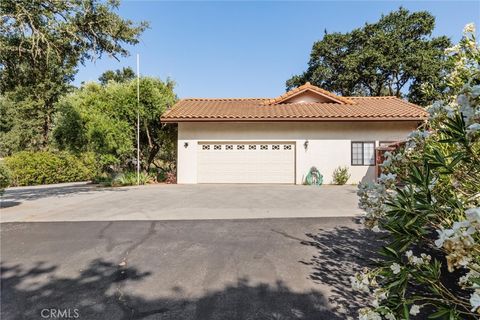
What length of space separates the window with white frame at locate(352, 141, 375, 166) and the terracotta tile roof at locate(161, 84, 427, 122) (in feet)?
4.33

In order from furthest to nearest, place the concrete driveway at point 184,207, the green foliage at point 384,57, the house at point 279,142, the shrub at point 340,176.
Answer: the green foliage at point 384,57
the house at point 279,142
the shrub at point 340,176
the concrete driveway at point 184,207

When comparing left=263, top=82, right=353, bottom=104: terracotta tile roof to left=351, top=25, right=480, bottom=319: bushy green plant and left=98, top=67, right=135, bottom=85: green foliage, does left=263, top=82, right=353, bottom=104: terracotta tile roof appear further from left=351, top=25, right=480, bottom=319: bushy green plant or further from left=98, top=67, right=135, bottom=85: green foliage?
left=98, top=67, right=135, bottom=85: green foliage

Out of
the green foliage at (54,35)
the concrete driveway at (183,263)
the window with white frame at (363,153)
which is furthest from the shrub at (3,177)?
the window with white frame at (363,153)

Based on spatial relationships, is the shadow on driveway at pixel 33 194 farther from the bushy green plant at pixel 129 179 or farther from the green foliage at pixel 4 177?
the bushy green plant at pixel 129 179

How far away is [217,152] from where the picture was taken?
14.2 m

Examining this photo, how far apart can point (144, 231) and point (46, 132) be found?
90.8 ft

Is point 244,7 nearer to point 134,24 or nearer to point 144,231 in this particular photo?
point 134,24

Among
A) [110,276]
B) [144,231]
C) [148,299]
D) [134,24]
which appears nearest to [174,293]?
[148,299]

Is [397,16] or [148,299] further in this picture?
[397,16]

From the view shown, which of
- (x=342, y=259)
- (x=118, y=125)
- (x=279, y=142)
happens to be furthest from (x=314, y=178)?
(x=118, y=125)

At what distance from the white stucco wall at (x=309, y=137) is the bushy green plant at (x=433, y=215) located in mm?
11688

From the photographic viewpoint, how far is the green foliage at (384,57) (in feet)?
79.7

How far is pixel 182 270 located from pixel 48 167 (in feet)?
58.1

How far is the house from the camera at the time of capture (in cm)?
1370
